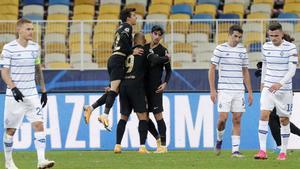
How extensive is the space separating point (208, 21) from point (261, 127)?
27.0ft

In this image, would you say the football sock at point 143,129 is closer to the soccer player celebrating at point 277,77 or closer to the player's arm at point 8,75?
the soccer player celebrating at point 277,77

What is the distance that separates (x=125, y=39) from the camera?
58.2 feet

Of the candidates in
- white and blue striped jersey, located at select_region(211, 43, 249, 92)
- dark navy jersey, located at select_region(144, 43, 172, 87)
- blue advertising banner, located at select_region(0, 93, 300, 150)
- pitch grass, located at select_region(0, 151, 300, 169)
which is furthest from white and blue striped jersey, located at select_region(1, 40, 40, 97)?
blue advertising banner, located at select_region(0, 93, 300, 150)

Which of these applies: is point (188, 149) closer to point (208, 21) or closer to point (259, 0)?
point (208, 21)

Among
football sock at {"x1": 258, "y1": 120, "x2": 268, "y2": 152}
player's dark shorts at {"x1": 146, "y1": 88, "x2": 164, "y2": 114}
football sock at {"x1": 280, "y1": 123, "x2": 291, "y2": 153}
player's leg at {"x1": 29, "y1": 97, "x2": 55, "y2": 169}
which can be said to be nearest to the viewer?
player's leg at {"x1": 29, "y1": 97, "x2": 55, "y2": 169}

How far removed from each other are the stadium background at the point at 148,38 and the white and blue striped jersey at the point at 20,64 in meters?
6.13

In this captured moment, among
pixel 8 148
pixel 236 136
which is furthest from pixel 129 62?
pixel 8 148

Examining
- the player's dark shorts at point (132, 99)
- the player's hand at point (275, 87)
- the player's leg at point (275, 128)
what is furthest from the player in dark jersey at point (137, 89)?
the player's hand at point (275, 87)

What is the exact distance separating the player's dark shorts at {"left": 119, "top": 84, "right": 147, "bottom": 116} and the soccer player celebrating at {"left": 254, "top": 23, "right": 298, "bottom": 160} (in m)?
2.74

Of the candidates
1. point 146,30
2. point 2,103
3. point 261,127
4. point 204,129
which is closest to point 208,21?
point 146,30

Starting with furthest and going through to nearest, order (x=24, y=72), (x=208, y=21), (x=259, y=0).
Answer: (x=259, y=0) < (x=208, y=21) < (x=24, y=72)

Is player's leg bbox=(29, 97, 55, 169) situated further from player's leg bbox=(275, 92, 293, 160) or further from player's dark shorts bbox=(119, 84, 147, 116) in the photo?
player's leg bbox=(275, 92, 293, 160)

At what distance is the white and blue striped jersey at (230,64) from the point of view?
16.8 meters

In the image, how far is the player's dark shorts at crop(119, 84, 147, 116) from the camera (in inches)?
714
